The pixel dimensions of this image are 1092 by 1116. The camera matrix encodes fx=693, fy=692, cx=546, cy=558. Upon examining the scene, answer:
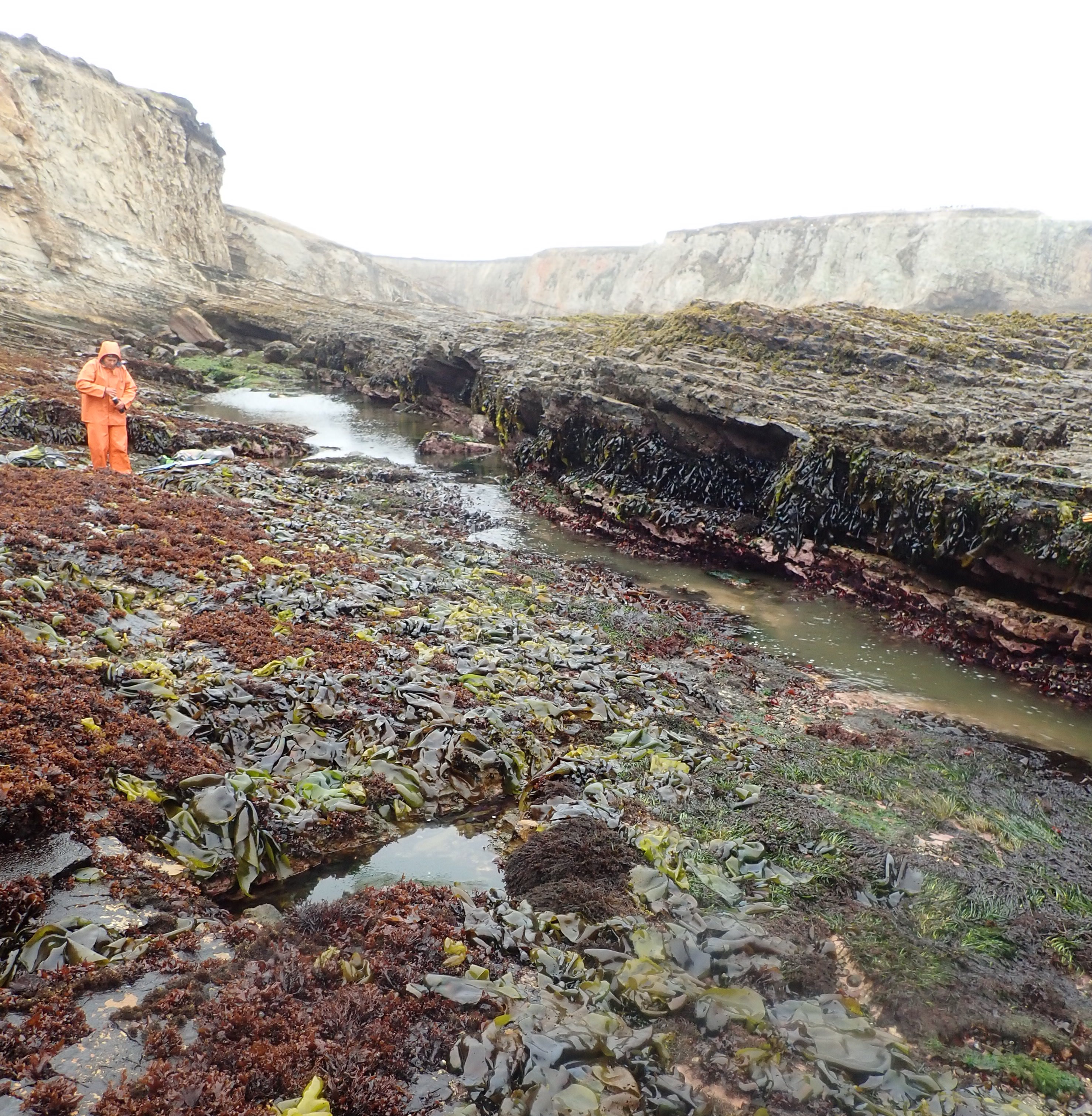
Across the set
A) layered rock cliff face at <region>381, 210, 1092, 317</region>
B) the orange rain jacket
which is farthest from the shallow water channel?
layered rock cliff face at <region>381, 210, 1092, 317</region>

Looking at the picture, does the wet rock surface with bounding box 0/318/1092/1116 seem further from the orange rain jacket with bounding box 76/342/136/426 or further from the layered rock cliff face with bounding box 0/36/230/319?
the layered rock cliff face with bounding box 0/36/230/319

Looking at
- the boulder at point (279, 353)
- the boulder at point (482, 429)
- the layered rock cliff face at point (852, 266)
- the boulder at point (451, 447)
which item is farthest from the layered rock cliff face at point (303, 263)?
the boulder at point (451, 447)

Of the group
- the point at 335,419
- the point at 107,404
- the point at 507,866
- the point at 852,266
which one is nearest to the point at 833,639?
the point at 507,866

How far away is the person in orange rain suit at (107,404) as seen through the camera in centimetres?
1198

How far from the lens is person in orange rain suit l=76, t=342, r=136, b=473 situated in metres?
12.0

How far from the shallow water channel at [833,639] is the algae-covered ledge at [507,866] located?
0.89m

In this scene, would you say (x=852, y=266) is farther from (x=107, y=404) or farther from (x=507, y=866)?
(x=507, y=866)

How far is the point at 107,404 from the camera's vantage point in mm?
12359

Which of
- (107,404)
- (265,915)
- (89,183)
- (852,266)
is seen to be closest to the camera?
(265,915)

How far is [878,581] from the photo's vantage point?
1192 centimetres

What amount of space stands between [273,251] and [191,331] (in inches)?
1454

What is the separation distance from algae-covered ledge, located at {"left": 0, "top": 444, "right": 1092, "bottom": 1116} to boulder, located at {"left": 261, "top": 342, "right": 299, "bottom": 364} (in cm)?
3217

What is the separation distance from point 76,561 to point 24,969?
18.3ft

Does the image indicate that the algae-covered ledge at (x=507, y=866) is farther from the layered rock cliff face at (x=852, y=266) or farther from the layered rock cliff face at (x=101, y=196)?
the layered rock cliff face at (x=852, y=266)
